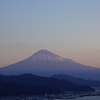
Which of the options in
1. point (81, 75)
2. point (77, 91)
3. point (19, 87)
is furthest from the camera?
point (81, 75)

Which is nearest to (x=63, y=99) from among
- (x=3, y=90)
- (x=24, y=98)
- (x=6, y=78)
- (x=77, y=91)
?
(x=24, y=98)

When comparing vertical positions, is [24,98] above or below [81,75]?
below

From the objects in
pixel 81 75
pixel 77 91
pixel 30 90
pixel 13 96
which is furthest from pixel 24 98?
pixel 81 75

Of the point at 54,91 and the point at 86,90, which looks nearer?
the point at 54,91

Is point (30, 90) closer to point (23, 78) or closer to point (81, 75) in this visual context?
point (23, 78)

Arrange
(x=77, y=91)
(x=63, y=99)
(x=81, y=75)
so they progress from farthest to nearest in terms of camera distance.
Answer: (x=81, y=75) → (x=77, y=91) → (x=63, y=99)

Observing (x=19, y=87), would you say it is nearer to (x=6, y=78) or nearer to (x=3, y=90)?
(x=3, y=90)
